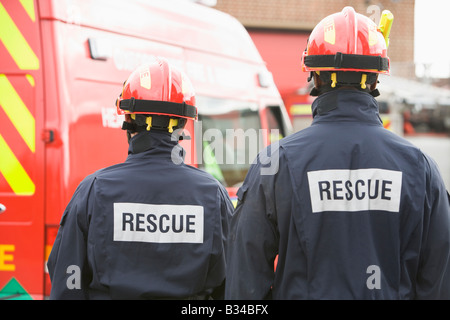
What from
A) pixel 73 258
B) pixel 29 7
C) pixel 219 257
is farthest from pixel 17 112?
pixel 219 257

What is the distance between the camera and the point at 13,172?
377cm

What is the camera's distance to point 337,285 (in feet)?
6.95

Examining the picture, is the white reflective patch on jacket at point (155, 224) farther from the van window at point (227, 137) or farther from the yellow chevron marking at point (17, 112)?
the van window at point (227, 137)

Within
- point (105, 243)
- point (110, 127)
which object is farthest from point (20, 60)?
point (105, 243)

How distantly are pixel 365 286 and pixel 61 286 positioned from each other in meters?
1.23

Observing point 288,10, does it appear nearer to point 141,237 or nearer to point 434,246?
point 141,237

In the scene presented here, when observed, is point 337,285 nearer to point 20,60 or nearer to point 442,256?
point 442,256

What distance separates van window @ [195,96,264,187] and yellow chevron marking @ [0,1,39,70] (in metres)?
1.61

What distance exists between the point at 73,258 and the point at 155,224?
358mm

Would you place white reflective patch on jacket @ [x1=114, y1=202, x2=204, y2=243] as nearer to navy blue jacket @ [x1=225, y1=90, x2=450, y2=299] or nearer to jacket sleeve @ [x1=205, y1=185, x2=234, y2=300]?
jacket sleeve @ [x1=205, y1=185, x2=234, y2=300]

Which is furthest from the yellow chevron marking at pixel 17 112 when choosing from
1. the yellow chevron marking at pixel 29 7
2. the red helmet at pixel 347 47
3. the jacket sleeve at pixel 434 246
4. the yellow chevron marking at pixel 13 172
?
the jacket sleeve at pixel 434 246

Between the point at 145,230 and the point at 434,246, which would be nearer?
the point at 434,246

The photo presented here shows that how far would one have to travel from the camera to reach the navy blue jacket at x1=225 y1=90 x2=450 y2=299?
6.99 feet

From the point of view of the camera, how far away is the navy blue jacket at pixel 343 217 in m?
2.13
